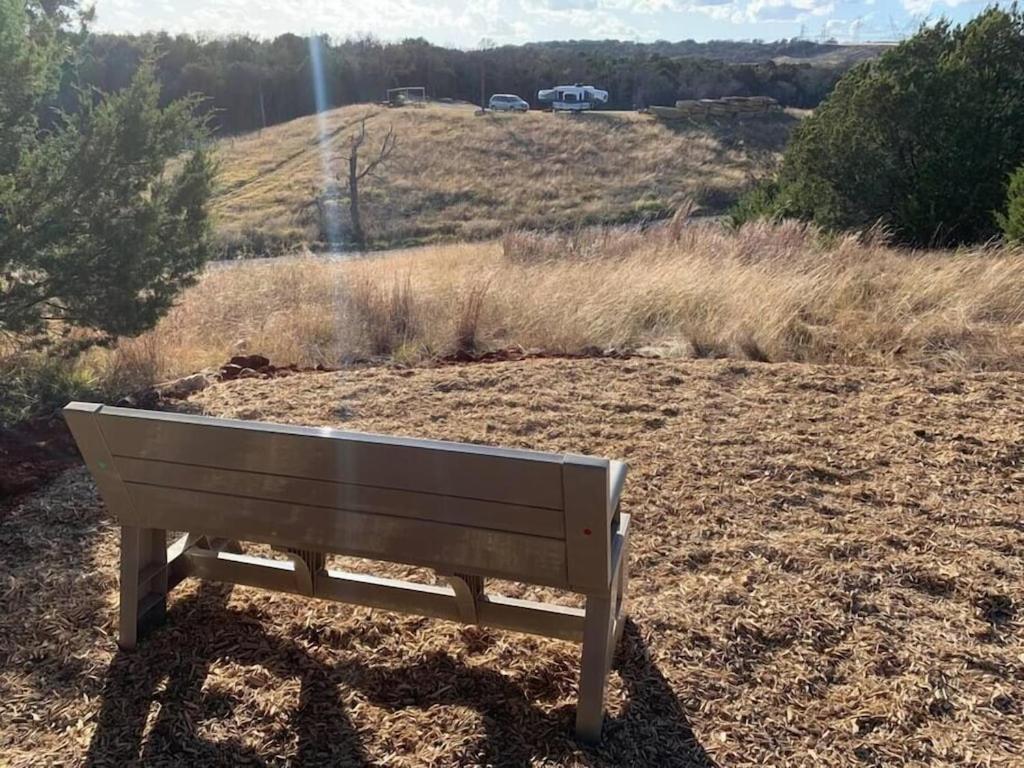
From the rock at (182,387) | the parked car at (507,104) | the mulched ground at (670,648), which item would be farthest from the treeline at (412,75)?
the mulched ground at (670,648)

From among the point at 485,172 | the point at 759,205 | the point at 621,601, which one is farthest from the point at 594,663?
the point at 485,172

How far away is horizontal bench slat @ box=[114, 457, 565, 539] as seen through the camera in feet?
6.84

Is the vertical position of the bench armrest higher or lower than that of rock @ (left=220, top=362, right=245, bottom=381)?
higher

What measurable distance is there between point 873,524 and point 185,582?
2897mm

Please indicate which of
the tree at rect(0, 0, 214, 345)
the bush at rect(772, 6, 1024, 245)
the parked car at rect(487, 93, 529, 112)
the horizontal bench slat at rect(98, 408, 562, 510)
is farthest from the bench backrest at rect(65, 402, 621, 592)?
the parked car at rect(487, 93, 529, 112)

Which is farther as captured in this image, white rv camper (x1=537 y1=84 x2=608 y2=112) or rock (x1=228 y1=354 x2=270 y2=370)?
white rv camper (x1=537 y1=84 x2=608 y2=112)

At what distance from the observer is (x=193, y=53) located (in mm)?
57906

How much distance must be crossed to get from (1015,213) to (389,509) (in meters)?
9.91

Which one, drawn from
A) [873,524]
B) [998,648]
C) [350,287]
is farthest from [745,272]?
[998,648]

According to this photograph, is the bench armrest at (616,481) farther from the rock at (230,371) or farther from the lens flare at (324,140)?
the lens flare at (324,140)

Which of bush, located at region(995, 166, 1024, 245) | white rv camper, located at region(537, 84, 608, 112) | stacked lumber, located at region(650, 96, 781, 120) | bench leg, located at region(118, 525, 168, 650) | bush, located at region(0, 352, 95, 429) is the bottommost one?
bush, located at region(0, 352, 95, 429)

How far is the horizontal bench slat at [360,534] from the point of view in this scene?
2172 millimetres

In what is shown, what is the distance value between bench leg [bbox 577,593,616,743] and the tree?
4.88 m

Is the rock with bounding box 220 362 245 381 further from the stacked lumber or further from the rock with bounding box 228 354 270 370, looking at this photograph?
the stacked lumber
